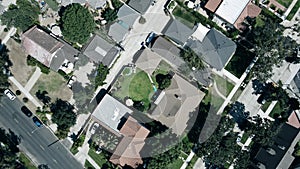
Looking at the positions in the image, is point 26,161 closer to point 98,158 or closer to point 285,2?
point 98,158

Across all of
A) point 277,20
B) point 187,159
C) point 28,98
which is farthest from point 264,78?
point 28,98

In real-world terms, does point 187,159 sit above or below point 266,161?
below

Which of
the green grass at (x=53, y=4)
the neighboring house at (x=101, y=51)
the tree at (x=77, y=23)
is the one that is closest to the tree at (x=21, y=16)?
the green grass at (x=53, y=4)

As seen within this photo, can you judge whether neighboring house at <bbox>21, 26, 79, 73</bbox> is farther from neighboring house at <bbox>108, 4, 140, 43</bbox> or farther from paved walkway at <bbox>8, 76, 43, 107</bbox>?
neighboring house at <bbox>108, 4, 140, 43</bbox>

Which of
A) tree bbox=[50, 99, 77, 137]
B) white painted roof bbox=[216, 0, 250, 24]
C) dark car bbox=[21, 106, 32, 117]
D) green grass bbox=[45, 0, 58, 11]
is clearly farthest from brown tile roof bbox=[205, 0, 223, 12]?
dark car bbox=[21, 106, 32, 117]

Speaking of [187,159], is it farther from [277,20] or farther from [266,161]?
[277,20]

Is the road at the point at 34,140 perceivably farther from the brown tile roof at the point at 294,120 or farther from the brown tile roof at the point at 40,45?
the brown tile roof at the point at 294,120
